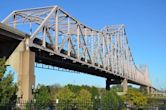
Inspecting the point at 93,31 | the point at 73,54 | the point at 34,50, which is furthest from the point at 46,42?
the point at 93,31

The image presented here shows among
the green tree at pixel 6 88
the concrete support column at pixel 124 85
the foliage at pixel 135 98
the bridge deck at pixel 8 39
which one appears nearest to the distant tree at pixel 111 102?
the green tree at pixel 6 88

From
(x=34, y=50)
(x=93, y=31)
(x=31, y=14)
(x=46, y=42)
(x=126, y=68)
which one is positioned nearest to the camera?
(x=34, y=50)

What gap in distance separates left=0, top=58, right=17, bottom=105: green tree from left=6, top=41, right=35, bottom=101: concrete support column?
34.0 ft

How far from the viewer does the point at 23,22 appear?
67000 mm

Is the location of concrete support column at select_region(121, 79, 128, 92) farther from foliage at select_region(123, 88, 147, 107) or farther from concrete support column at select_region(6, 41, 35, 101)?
concrete support column at select_region(6, 41, 35, 101)

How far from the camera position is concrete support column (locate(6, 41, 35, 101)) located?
47188mm

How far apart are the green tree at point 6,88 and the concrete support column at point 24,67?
34.0ft

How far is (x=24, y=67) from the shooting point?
4878 centimetres

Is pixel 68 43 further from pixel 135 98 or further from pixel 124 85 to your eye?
pixel 124 85

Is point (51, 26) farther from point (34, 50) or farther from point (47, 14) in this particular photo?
point (34, 50)

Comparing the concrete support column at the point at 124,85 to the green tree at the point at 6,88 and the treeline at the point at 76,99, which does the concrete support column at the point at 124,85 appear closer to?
the treeline at the point at 76,99

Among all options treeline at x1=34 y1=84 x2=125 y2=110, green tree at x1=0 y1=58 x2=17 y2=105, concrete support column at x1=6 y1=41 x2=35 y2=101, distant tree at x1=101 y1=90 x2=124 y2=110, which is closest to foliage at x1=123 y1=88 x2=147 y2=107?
treeline at x1=34 y1=84 x2=125 y2=110

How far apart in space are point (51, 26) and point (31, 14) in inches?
182

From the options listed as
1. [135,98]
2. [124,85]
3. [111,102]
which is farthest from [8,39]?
[124,85]
